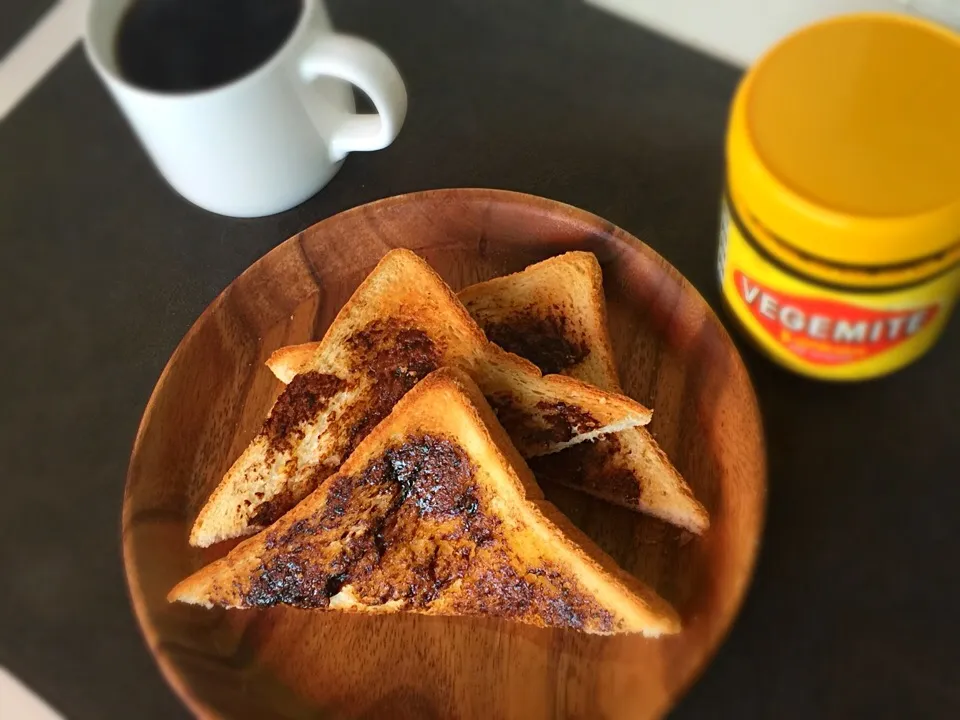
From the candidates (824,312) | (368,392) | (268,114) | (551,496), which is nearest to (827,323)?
(824,312)

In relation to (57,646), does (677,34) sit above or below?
above

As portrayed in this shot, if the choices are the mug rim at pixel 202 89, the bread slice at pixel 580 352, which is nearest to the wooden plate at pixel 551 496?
the bread slice at pixel 580 352

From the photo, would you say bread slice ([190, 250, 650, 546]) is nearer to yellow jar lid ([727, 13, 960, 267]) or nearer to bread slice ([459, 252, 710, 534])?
bread slice ([459, 252, 710, 534])

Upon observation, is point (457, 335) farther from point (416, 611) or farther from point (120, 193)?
point (120, 193)

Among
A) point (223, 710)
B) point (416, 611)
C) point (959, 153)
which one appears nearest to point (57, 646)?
point (223, 710)

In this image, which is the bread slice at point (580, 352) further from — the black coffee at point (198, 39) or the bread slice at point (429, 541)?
the black coffee at point (198, 39)

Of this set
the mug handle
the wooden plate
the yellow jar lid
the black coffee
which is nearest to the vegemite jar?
the yellow jar lid
